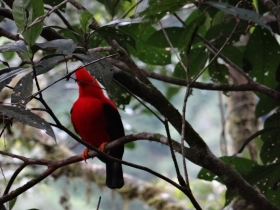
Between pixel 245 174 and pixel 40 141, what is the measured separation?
2.17 m

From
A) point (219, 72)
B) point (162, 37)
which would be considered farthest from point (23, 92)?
point (219, 72)

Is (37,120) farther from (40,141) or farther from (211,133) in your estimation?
(211,133)

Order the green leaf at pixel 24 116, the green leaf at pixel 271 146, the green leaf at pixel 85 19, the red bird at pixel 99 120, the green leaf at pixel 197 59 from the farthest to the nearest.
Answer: the red bird at pixel 99 120 < the green leaf at pixel 197 59 < the green leaf at pixel 271 146 < the green leaf at pixel 85 19 < the green leaf at pixel 24 116

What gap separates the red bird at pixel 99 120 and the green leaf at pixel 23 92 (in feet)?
4.12

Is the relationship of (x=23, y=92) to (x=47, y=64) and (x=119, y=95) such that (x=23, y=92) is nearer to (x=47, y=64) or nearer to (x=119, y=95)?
(x=47, y=64)

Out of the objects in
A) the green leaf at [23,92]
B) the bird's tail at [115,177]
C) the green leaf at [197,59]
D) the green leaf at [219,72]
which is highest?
the green leaf at [197,59]

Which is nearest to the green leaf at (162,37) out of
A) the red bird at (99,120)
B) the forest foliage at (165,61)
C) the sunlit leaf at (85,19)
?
the forest foliage at (165,61)

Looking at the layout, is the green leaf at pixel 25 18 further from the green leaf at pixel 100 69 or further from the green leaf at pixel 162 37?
the green leaf at pixel 162 37

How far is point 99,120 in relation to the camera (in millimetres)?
2438

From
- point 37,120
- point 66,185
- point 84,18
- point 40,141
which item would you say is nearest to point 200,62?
point 84,18

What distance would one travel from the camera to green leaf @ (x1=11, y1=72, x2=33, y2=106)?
1.03m

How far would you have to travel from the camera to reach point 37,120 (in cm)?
100

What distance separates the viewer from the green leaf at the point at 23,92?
1031 mm

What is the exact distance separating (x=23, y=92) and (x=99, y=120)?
4.59 feet
